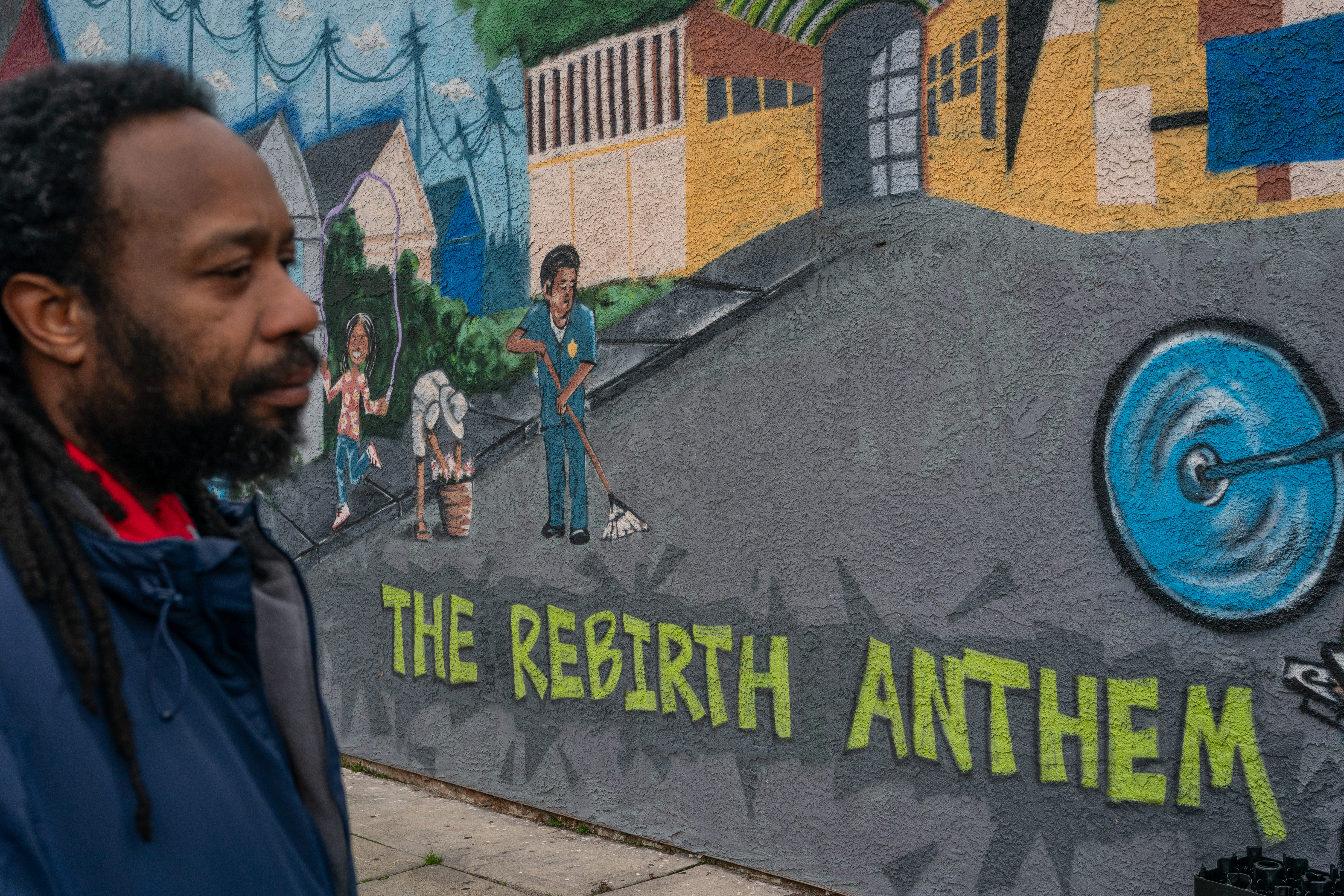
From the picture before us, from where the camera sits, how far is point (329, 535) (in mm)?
6371

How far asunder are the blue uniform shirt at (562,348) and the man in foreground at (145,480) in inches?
142

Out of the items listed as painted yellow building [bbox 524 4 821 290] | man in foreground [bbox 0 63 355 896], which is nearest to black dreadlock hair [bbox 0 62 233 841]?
man in foreground [bbox 0 63 355 896]

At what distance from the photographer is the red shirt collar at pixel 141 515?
135cm

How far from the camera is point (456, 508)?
18.5 feet

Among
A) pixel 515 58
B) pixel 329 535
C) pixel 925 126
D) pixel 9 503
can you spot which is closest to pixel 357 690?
pixel 329 535

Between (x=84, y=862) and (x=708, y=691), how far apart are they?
353 cm

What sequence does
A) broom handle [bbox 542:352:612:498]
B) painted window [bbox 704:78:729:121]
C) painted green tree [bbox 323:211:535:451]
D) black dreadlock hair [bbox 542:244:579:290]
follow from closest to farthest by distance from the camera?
painted window [bbox 704:78:729:121] < broom handle [bbox 542:352:612:498] < black dreadlock hair [bbox 542:244:579:290] < painted green tree [bbox 323:211:535:451]

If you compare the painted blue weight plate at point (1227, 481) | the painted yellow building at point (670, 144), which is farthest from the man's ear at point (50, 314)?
the painted yellow building at point (670, 144)

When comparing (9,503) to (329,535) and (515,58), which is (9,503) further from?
(329,535)

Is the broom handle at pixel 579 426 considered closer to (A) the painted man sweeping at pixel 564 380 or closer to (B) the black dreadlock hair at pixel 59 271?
(A) the painted man sweeping at pixel 564 380

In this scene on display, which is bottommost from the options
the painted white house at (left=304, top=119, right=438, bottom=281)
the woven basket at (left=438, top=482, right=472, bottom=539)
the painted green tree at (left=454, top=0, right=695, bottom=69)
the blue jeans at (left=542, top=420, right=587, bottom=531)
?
the woven basket at (left=438, top=482, right=472, bottom=539)

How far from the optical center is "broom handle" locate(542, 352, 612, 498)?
196 inches

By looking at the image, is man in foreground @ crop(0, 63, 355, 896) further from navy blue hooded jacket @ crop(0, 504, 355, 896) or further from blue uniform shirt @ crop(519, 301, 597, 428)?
blue uniform shirt @ crop(519, 301, 597, 428)

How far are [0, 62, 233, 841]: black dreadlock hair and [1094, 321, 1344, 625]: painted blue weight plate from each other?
2.91 metres
